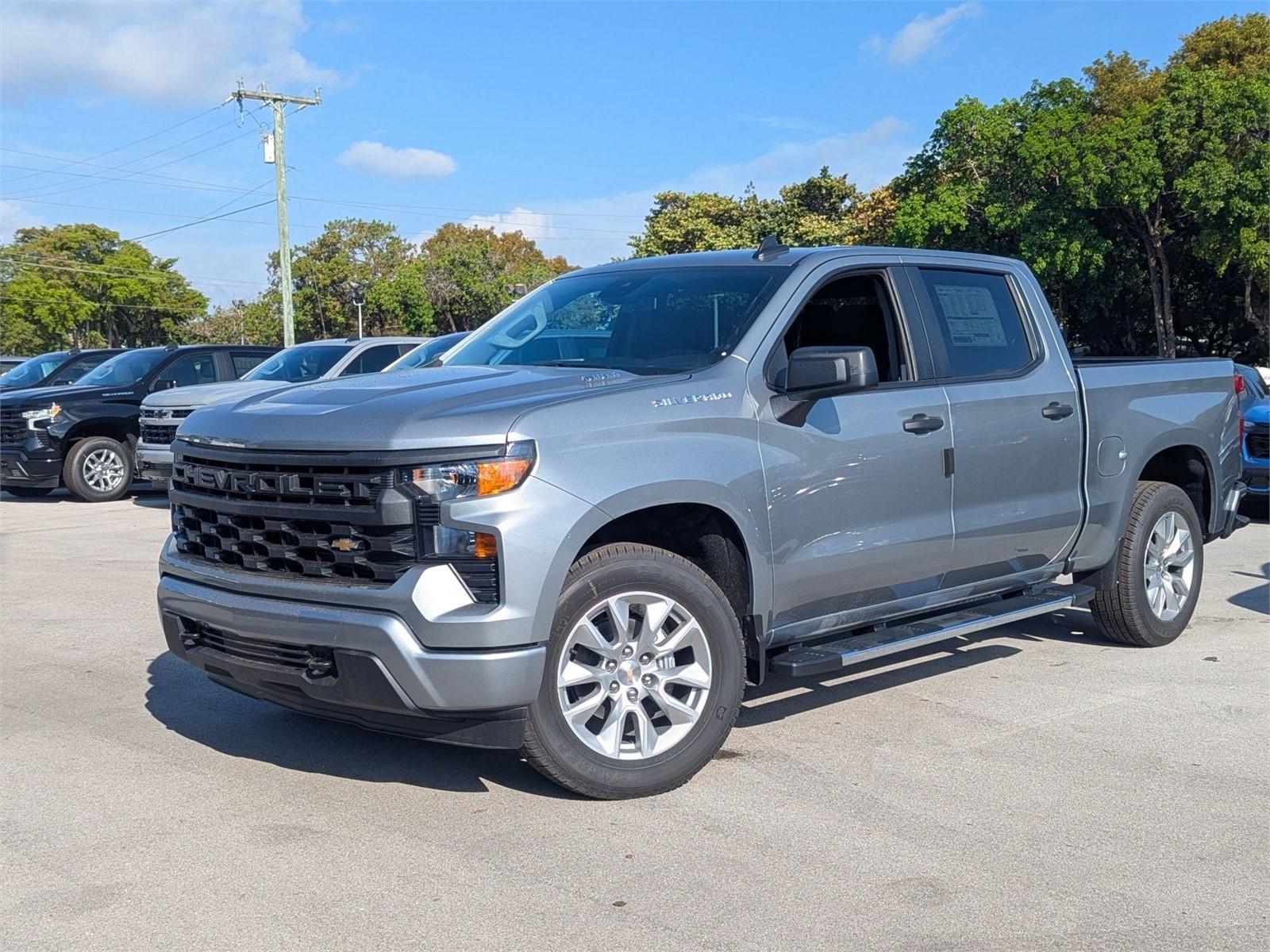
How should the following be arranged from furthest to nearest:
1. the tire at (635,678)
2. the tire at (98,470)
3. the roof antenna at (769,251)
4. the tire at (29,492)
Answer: the tire at (29,492)
the tire at (98,470)
the roof antenna at (769,251)
the tire at (635,678)

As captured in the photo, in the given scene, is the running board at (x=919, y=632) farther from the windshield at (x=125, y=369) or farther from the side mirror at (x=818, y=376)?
the windshield at (x=125, y=369)

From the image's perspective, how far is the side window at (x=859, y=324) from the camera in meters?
5.55

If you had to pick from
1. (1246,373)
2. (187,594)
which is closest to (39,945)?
(187,594)

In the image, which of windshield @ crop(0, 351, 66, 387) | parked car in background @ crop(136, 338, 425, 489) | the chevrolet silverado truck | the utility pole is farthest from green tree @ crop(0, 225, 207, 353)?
the chevrolet silverado truck

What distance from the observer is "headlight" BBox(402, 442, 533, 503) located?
13.5 ft

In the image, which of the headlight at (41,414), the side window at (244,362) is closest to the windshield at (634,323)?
the headlight at (41,414)

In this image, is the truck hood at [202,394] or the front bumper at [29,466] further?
the front bumper at [29,466]

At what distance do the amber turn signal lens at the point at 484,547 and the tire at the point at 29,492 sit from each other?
1333 centimetres

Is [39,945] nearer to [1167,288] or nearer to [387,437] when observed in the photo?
[387,437]

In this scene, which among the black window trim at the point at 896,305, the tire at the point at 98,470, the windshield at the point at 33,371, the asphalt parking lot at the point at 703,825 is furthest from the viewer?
the windshield at the point at 33,371

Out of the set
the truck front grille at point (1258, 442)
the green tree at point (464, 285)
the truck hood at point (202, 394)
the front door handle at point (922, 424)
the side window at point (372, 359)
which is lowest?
the truck front grille at point (1258, 442)

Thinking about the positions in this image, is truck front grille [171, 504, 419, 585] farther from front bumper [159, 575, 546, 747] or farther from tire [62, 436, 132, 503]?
tire [62, 436, 132, 503]

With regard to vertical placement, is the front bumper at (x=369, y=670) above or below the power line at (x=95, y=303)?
below

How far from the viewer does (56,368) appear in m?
18.0
